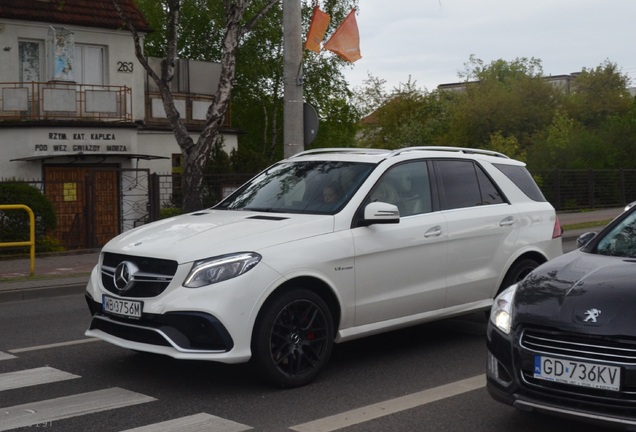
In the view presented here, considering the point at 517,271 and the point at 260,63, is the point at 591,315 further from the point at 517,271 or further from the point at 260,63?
the point at 260,63

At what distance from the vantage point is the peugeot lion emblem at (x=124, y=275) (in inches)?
260

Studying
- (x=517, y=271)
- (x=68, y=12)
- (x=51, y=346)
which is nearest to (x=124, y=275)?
(x=51, y=346)

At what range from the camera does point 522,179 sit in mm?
9141

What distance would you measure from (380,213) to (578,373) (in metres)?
2.53

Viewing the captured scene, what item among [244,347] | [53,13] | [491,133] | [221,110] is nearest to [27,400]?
[244,347]

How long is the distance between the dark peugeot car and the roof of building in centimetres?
2333

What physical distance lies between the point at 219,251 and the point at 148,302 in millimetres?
614

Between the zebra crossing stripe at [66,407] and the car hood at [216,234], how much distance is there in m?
1.00

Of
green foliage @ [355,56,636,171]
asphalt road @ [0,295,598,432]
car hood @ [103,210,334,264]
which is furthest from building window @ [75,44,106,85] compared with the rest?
green foliage @ [355,56,636,171]

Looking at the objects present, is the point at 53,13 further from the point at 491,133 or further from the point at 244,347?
the point at 491,133

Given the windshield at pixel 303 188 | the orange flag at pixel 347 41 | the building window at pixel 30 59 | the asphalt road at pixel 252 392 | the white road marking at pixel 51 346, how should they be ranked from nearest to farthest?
the asphalt road at pixel 252 392 → the windshield at pixel 303 188 → the white road marking at pixel 51 346 → the orange flag at pixel 347 41 → the building window at pixel 30 59

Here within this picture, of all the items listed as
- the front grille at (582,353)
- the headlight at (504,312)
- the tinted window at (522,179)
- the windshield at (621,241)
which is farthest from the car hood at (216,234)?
the tinted window at (522,179)

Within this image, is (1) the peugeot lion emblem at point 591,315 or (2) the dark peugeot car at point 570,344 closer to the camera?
(2) the dark peugeot car at point 570,344

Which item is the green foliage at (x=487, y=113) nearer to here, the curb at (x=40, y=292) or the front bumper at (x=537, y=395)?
the curb at (x=40, y=292)
